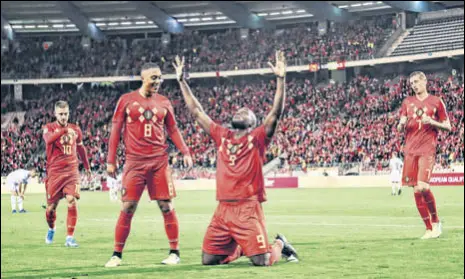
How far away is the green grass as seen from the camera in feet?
37.8

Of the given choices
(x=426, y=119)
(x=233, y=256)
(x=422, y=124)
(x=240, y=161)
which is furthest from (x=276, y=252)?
(x=422, y=124)

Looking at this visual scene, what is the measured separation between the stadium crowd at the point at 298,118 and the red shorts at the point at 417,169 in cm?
3262

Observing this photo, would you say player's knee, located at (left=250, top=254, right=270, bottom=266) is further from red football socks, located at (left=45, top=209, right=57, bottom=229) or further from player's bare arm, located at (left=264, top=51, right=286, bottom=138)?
red football socks, located at (left=45, top=209, right=57, bottom=229)

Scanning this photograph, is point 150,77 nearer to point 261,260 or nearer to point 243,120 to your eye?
point 243,120

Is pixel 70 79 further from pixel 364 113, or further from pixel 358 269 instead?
pixel 358 269

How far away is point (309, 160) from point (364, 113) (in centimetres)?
722

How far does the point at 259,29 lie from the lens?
3095 inches

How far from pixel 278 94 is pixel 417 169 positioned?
6232 millimetres

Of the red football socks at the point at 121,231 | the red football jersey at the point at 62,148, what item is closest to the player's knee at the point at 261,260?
the red football socks at the point at 121,231

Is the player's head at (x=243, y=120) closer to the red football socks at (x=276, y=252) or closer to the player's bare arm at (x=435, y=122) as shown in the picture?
the red football socks at (x=276, y=252)

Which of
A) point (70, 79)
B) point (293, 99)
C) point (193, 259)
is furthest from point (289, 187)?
point (193, 259)

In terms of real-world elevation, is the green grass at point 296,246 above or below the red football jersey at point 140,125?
below

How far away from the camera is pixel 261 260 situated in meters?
11.6

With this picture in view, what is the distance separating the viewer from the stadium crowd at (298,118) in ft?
179
